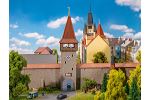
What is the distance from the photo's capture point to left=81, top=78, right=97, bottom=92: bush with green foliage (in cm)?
223

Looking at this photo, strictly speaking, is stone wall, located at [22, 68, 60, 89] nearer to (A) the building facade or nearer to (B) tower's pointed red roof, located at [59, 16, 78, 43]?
(A) the building facade

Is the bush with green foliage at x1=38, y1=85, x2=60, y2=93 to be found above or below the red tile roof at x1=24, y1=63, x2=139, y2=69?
below

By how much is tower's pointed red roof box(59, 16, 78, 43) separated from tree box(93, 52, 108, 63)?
0.43 ft

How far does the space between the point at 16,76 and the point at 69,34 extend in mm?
344

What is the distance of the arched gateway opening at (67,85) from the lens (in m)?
2.25

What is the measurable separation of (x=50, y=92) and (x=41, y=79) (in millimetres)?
82

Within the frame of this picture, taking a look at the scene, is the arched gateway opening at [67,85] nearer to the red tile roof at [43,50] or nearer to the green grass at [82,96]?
the green grass at [82,96]

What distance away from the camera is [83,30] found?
87.7 inches

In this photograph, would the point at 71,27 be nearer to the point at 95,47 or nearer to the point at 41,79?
the point at 95,47

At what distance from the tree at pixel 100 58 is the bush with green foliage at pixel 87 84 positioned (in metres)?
0.11

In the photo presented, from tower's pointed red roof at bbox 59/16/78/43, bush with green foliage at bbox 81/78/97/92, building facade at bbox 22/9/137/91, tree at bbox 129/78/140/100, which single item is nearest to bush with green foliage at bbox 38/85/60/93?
building facade at bbox 22/9/137/91

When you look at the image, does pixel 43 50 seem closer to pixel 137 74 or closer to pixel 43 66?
pixel 43 66

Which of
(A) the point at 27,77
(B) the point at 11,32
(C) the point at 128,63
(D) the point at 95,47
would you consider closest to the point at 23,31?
(B) the point at 11,32
